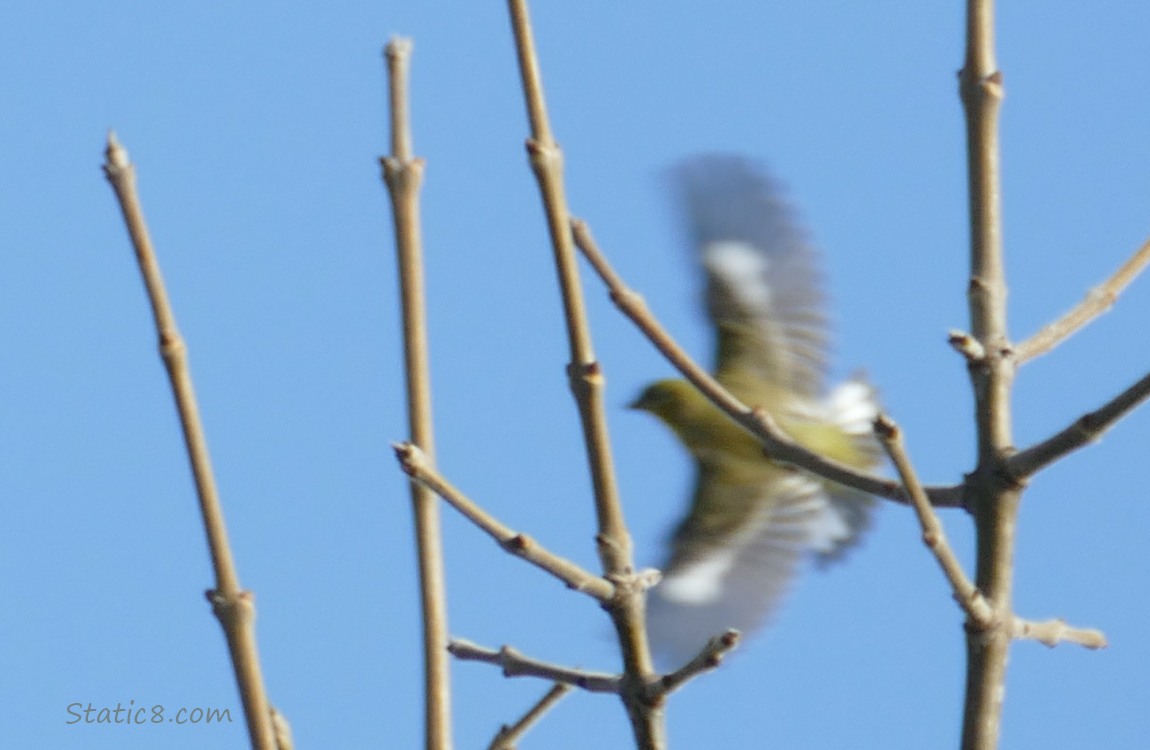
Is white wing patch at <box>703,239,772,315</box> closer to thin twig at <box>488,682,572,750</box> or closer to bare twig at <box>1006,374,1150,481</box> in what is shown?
thin twig at <box>488,682,572,750</box>

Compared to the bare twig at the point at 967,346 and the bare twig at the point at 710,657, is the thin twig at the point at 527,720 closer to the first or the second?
the bare twig at the point at 710,657

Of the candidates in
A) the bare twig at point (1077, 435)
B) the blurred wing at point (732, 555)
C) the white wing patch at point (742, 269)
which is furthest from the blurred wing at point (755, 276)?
the bare twig at point (1077, 435)

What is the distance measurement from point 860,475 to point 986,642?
37 cm

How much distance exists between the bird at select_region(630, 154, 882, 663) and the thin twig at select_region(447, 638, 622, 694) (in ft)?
8.82

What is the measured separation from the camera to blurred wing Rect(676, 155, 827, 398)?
5066 mm

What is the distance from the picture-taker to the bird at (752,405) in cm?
502

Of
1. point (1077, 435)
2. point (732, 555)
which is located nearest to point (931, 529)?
point (1077, 435)

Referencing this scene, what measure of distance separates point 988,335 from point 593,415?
0.50 meters

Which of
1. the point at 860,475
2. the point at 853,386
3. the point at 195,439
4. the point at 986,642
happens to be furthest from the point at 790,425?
the point at 195,439

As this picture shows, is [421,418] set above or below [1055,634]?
above

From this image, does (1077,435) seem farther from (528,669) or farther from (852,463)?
(852,463)

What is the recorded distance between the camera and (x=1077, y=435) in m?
1.73

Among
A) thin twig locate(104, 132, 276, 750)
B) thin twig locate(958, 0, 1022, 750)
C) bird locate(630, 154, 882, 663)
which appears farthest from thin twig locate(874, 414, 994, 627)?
bird locate(630, 154, 882, 663)

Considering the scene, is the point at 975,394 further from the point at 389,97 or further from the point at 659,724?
the point at 389,97
